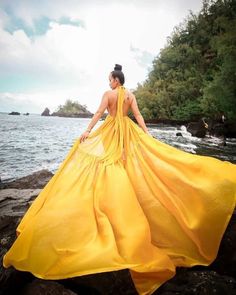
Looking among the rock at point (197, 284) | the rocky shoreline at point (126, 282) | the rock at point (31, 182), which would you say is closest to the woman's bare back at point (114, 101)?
the rocky shoreline at point (126, 282)

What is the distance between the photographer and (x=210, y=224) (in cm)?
315

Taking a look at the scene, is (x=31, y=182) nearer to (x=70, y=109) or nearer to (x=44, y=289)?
(x=44, y=289)

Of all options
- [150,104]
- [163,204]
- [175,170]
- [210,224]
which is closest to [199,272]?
[210,224]

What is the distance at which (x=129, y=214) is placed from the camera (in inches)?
129

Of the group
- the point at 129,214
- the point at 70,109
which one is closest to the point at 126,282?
the point at 129,214

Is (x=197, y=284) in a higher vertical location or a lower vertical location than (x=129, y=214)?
lower

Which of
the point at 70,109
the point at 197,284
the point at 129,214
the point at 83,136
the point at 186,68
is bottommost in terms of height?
the point at 70,109

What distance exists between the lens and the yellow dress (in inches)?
113

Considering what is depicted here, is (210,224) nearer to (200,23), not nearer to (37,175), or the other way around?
(37,175)

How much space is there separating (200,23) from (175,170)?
246 feet

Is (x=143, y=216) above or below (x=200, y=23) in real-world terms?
below

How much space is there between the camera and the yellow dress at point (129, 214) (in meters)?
2.87

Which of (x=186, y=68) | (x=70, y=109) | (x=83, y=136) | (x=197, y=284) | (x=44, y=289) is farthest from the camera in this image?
(x=70, y=109)

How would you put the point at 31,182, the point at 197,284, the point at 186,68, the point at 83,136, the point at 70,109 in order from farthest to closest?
the point at 70,109 → the point at 186,68 → the point at 31,182 → the point at 83,136 → the point at 197,284
